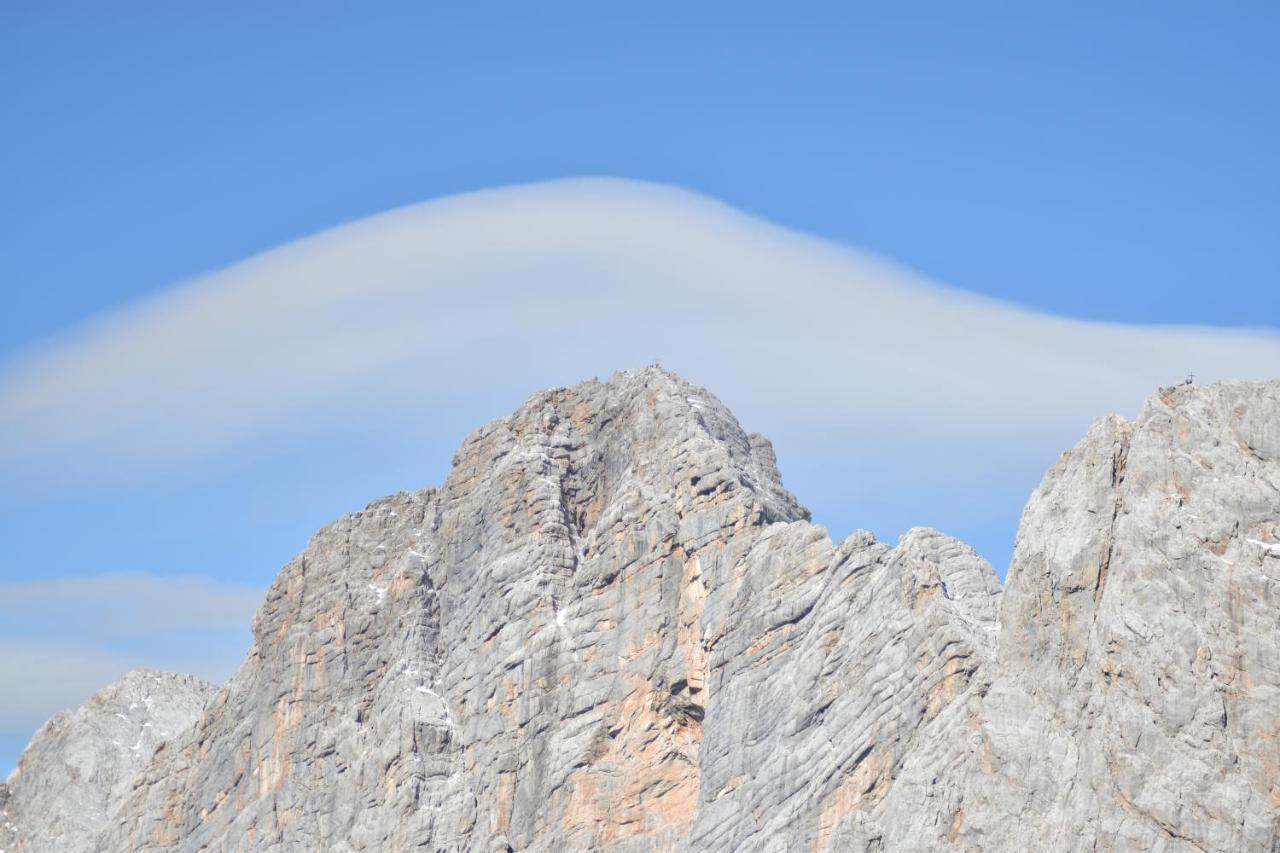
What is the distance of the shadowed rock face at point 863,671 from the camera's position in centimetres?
13838

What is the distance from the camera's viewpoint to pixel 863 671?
161250mm

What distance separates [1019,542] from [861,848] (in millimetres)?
18051

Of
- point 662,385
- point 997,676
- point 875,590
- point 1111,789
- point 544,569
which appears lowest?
point 1111,789

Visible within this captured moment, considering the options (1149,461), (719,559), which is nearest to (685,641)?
(719,559)

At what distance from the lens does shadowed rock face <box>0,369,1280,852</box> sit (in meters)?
138

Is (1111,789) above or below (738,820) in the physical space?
below

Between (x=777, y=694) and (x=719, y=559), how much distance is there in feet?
48.3

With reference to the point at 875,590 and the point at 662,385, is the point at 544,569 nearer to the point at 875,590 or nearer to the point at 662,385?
the point at 662,385

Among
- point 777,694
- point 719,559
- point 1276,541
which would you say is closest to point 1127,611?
point 1276,541

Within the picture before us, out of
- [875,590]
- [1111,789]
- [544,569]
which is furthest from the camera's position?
[544,569]

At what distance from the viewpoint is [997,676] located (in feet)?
488

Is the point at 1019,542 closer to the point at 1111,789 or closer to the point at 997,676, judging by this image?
the point at 997,676

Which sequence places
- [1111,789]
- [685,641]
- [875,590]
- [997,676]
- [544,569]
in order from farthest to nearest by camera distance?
[544,569], [685,641], [875,590], [997,676], [1111,789]

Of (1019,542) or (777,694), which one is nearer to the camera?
(1019,542)
